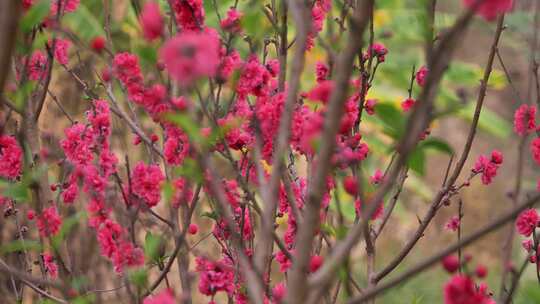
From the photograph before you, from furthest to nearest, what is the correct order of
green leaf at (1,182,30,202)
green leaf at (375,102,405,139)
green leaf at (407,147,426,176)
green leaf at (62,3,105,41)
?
1. green leaf at (62,3,105,41)
2. green leaf at (1,182,30,202)
3. green leaf at (407,147,426,176)
4. green leaf at (375,102,405,139)

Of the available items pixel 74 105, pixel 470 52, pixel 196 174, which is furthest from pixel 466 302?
pixel 470 52

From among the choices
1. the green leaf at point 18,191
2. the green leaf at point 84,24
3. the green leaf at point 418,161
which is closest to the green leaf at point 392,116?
the green leaf at point 418,161

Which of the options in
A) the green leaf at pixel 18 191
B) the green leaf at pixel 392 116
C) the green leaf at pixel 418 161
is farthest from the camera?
the green leaf at pixel 18 191

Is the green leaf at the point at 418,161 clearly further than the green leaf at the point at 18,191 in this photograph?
No

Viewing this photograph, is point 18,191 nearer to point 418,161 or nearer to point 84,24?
point 418,161

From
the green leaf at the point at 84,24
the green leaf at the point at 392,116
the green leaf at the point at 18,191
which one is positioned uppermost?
the green leaf at the point at 84,24

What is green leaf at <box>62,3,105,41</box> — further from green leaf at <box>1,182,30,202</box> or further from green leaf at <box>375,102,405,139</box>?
green leaf at <box>375,102,405,139</box>

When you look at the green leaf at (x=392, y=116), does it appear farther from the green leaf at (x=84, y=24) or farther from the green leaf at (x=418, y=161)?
the green leaf at (x=84, y=24)

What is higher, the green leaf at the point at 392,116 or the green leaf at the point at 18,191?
the green leaf at the point at 18,191

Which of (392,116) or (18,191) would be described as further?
(18,191)

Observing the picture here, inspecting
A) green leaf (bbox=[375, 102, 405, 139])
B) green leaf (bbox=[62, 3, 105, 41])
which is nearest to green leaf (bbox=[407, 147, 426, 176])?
green leaf (bbox=[375, 102, 405, 139])

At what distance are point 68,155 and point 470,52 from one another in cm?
1250

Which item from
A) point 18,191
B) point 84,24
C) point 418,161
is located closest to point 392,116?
point 418,161

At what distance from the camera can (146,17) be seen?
116 centimetres
